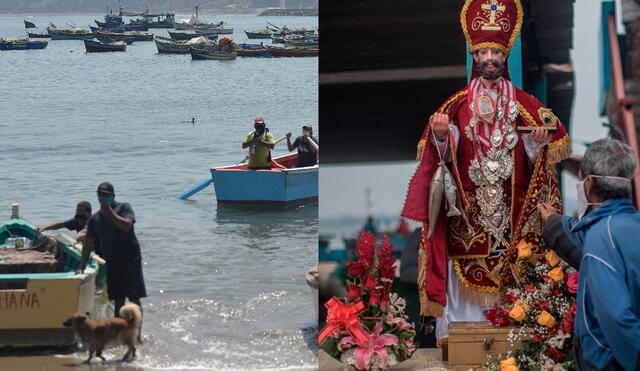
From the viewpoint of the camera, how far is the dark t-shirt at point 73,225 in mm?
7453

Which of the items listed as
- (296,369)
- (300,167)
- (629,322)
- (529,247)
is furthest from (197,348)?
(629,322)

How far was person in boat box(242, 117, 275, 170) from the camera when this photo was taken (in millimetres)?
7820

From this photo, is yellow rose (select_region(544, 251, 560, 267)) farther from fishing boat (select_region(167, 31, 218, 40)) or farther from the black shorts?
fishing boat (select_region(167, 31, 218, 40))

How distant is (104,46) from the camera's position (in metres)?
7.94

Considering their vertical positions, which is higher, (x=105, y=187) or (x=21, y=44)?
(x=21, y=44)

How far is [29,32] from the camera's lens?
7789 millimetres

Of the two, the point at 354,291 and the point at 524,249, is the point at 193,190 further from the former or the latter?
the point at 524,249

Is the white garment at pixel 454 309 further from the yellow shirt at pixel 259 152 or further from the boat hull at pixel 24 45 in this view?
the boat hull at pixel 24 45

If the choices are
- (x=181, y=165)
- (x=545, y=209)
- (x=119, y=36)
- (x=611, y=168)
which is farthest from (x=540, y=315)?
(x=119, y=36)

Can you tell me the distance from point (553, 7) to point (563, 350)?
7.14ft

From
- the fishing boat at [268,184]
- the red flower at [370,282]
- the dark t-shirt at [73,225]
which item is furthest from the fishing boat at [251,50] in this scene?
the red flower at [370,282]

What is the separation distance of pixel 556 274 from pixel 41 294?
10.8 feet

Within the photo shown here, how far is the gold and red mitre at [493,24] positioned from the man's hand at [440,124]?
18.5 inches

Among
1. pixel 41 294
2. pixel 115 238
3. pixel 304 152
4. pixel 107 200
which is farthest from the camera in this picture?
pixel 304 152
